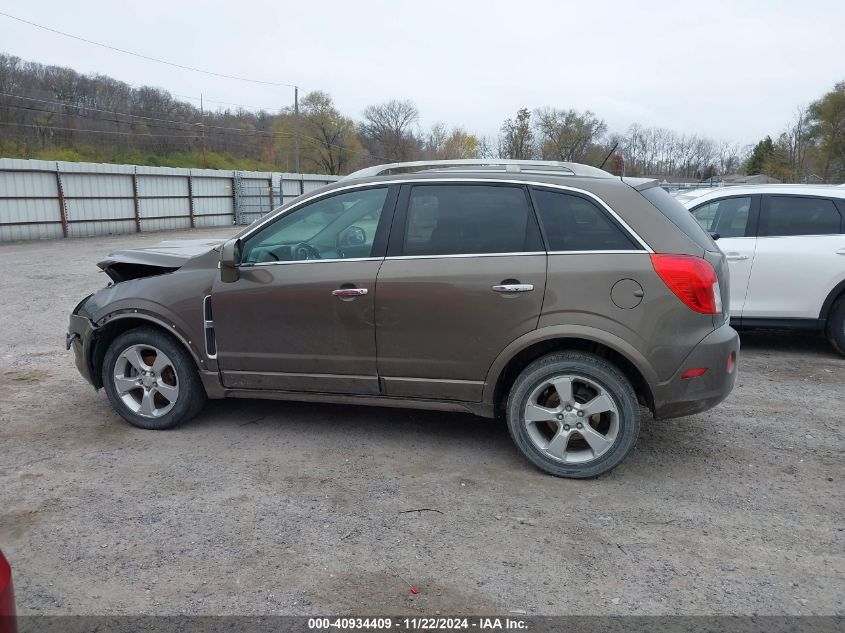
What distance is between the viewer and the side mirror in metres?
4.38

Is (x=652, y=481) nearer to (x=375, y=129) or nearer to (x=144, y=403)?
(x=144, y=403)

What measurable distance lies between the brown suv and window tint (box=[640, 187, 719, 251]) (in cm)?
2

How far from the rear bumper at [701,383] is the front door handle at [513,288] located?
0.93m

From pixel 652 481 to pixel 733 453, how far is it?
0.80 meters

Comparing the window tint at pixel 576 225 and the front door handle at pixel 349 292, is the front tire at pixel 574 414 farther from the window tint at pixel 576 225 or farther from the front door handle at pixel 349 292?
the front door handle at pixel 349 292

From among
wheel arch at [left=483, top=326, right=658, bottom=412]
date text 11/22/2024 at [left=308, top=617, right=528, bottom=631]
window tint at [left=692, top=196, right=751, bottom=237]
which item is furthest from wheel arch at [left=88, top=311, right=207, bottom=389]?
window tint at [left=692, top=196, right=751, bottom=237]

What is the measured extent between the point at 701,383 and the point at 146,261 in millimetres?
3815

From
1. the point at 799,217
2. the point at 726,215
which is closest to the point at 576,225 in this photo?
the point at 726,215

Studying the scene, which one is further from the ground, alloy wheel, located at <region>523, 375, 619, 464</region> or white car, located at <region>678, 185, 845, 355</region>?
white car, located at <region>678, 185, 845, 355</region>

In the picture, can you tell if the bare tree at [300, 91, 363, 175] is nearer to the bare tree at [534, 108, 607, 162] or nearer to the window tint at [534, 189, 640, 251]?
the bare tree at [534, 108, 607, 162]

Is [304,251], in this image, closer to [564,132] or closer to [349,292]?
[349,292]

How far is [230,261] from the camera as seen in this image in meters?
4.40

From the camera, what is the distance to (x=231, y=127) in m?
69.8

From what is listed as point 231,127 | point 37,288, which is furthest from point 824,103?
point 37,288
